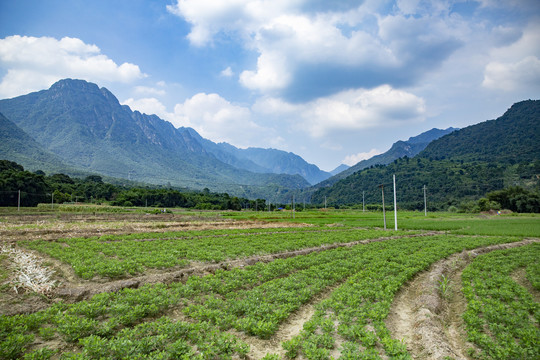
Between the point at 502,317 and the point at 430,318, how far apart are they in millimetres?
1979

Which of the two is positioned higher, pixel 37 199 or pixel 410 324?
pixel 37 199

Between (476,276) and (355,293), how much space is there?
7.75 metres

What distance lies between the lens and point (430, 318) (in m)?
8.63

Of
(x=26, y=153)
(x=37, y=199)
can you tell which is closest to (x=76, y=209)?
(x=37, y=199)

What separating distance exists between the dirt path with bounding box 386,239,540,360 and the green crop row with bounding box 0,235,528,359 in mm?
603

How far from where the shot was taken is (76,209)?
6391 centimetres

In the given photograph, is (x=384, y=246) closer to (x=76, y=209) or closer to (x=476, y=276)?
(x=476, y=276)

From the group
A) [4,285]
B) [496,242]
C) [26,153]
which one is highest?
[26,153]

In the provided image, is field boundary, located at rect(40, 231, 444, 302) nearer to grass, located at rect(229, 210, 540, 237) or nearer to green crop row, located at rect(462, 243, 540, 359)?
green crop row, located at rect(462, 243, 540, 359)

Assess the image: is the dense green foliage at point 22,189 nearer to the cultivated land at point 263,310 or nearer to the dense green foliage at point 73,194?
the dense green foliage at point 73,194

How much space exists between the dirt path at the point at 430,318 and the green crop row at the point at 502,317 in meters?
0.47

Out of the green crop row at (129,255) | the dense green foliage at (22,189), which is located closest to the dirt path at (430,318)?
the green crop row at (129,255)

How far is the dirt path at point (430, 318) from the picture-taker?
6980mm

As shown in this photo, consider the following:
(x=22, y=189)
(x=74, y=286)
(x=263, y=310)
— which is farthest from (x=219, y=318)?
(x=22, y=189)
